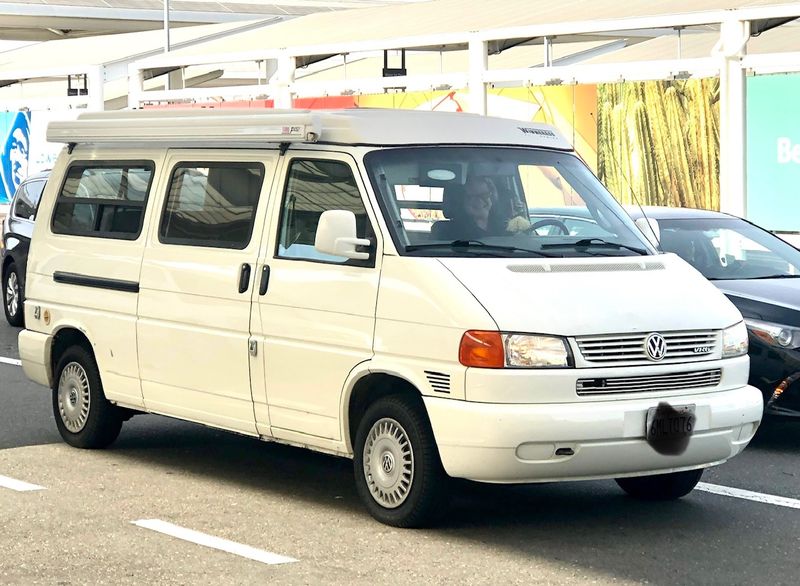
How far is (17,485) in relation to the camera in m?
8.41

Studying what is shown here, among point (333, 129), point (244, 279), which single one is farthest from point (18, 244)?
point (333, 129)

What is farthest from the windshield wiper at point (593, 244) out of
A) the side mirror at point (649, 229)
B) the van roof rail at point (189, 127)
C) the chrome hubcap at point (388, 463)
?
the van roof rail at point (189, 127)

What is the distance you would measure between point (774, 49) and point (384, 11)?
29.3 feet

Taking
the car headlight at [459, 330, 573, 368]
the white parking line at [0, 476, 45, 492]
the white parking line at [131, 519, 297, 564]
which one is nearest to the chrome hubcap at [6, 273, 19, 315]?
the white parking line at [0, 476, 45, 492]

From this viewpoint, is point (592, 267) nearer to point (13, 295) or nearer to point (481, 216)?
point (481, 216)

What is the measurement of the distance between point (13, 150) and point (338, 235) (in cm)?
2476

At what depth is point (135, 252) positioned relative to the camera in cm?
901

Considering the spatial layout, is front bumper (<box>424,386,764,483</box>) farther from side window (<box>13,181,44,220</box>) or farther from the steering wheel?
side window (<box>13,181,44,220</box>)

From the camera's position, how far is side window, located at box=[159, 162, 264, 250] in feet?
27.4

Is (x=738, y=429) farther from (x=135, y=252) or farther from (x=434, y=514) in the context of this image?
(x=135, y=252)

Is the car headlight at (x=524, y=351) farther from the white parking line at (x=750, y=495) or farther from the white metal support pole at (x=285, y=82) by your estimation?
the white metal support pole at (x=285, y=82)

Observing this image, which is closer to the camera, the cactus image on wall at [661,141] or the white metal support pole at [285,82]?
the cactus image on wall at [661,141]

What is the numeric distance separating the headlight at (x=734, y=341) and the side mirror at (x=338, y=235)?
1694 mm

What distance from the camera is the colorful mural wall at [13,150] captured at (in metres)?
30.8
